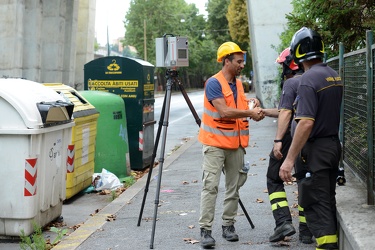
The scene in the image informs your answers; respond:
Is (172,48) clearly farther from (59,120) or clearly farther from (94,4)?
(94,4)

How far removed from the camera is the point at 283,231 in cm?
633

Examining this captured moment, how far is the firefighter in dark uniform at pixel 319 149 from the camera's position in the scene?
194 inches

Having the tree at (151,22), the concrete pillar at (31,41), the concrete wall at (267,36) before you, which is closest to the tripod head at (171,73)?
the concrete wall at (267,36)

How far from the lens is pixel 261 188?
980 cm

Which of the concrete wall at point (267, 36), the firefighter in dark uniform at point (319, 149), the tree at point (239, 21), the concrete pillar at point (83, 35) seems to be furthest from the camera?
the tree at point (239, 21)

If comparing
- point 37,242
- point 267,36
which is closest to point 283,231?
point 37,242

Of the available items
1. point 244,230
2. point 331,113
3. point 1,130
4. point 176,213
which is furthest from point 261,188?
point 331,113

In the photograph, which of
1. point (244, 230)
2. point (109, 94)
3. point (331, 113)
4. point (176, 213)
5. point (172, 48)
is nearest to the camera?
point (331, 113)

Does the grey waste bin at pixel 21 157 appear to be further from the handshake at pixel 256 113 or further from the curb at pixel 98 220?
the handshake at pixel 256 113

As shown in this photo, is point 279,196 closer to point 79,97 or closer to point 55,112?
point 55,112

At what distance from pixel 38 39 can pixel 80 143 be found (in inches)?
923

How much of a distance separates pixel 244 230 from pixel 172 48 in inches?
85.6

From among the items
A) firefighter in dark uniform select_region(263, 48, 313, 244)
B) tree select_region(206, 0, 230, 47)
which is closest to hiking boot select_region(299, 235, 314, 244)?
firefighter in dark uniform select_region(263, 48, 313, 244)

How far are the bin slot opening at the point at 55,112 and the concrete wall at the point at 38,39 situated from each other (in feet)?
66.0
